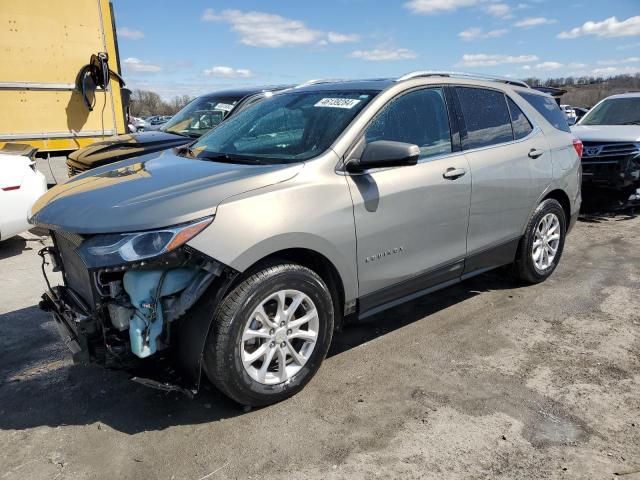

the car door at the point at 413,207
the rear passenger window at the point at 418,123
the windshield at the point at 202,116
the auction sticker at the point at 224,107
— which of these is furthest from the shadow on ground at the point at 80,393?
the auction sticker at the point at 224,107

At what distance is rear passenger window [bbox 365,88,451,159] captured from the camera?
11.7ft

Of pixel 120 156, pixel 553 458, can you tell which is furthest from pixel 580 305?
pixel 120 156

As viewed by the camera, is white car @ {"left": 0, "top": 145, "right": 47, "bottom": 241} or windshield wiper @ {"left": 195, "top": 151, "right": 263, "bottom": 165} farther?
white car @ {"left": 0, "top": 145, "right": 47, "bottom": 241}

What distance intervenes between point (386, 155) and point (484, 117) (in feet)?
5.03

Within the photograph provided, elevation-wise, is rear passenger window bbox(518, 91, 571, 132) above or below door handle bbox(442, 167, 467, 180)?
above

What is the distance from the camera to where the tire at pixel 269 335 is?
2.82m

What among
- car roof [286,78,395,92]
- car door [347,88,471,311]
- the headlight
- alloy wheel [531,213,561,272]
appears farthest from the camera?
alloy wheel [531,213,561,272]

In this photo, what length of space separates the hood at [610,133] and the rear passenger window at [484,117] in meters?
4.39

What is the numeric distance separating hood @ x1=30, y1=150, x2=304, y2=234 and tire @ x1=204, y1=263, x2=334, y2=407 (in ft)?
1.60

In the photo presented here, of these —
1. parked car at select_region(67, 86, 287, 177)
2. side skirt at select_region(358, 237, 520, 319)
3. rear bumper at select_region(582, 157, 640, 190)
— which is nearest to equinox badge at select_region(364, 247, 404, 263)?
side skirt at select_region(358, 237, 520, 319)

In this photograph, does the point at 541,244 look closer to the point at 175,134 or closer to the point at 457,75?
the point at 457,75

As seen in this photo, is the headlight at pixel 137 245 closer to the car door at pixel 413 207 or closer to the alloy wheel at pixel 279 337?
the alloy wheel at pixel 279 337

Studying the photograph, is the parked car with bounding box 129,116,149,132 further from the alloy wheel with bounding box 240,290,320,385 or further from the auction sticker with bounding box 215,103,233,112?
the alloy wheel with bounding box 240,290,320,385

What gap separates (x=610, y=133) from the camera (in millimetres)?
8312
